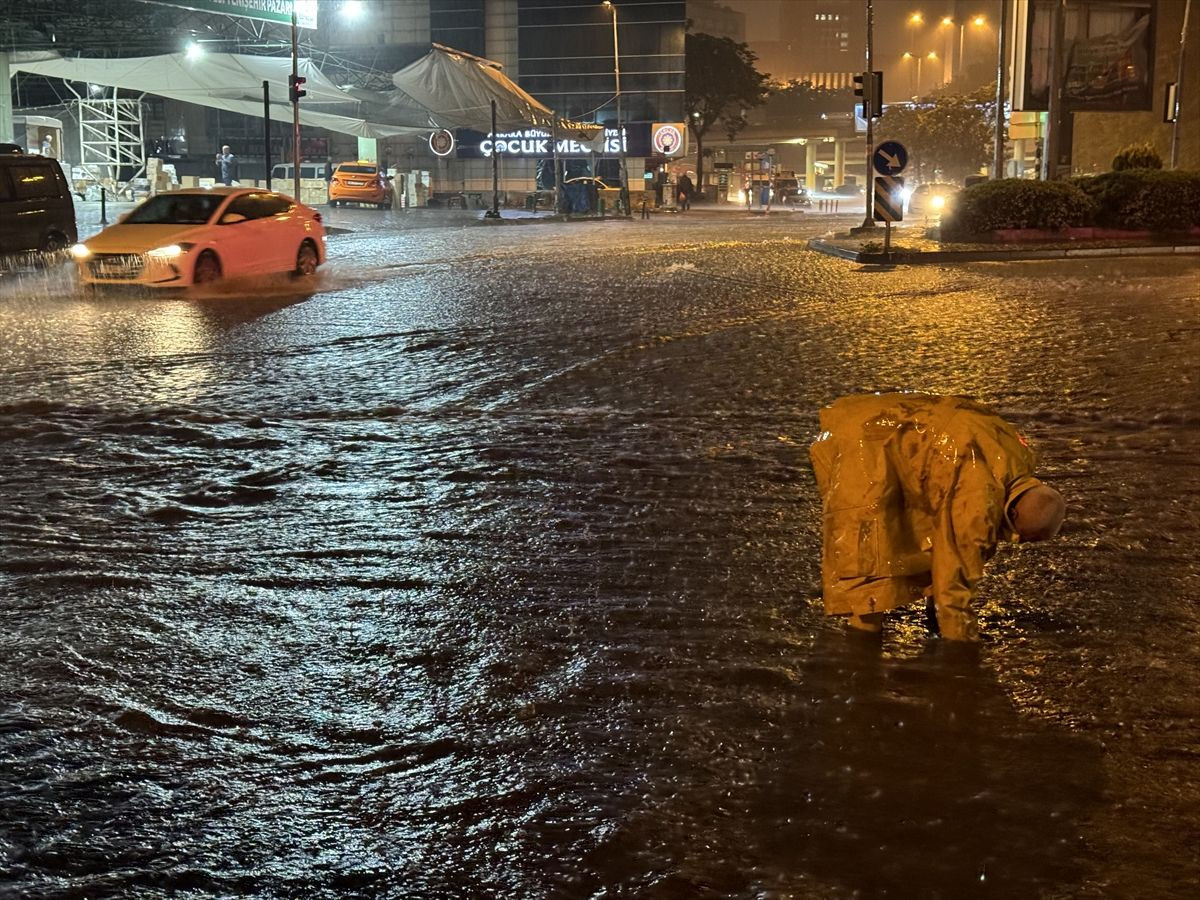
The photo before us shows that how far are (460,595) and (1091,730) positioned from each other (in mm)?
2375

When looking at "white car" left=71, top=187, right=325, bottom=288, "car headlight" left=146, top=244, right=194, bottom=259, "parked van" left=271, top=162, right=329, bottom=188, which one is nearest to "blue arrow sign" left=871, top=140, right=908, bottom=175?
"white car" left=71, top=187, right=325, bottom=288

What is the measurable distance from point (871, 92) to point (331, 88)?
17.7 meters

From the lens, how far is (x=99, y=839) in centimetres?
327

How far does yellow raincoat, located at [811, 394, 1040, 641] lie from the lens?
410cm

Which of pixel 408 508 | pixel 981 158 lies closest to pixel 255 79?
pixel 408 508

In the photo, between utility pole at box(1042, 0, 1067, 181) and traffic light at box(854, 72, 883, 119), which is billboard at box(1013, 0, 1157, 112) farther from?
traffic light at box(854, 72, 883, 119)

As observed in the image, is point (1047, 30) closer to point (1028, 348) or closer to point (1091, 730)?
point (1028, 348)

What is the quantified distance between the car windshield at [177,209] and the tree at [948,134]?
68.2 metres

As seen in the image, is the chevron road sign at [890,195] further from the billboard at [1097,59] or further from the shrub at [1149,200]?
the billboard at [1097,59]

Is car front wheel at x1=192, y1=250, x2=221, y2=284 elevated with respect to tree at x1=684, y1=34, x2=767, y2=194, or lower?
lower

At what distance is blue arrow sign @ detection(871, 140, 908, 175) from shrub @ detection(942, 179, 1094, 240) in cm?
354

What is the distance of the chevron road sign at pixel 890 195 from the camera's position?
2161 centimetres

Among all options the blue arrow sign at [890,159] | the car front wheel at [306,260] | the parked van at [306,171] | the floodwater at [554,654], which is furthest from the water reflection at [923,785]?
the parked van at [306,171]

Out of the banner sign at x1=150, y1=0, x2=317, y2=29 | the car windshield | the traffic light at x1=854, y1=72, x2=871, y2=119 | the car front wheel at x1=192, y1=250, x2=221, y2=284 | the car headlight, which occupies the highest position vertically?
the banner sign at x1=150, y1=0, x2=317, y2=29
